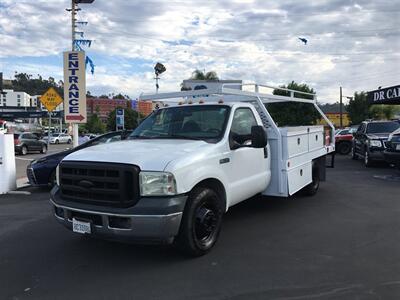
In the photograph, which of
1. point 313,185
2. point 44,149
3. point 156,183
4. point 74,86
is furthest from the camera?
point 44,149

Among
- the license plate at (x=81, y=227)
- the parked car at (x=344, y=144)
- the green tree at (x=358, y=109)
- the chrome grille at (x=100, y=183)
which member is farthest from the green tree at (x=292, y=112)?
the green tree at (x=358, y=109)

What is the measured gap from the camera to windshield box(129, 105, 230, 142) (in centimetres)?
600

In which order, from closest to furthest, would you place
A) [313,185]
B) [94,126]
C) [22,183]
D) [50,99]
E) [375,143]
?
[313,185]
[22,183]
[375,143]
[50,99]
[94,126]

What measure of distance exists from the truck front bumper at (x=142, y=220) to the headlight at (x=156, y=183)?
0.06 meters

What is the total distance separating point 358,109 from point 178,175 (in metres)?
80.9

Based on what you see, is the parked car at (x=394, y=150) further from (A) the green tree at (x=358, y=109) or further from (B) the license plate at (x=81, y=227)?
(A) the green tree at (x=358, y=109)

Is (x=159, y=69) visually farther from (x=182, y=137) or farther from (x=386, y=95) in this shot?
(x=182, y=137)

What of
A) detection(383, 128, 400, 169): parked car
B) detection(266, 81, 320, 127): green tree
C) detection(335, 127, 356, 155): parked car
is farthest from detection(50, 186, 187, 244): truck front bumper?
detection(335, 127, 356, 155): parked car

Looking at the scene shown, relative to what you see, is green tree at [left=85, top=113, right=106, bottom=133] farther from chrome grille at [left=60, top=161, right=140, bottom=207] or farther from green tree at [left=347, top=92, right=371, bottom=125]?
chrome grille at [left=60, top=161, right=140, bottom=207]

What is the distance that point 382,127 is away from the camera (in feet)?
55.8

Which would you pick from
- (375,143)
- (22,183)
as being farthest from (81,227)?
(375,143)

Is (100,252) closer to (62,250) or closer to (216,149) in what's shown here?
(62,250)

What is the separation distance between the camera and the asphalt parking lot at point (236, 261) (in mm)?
4270

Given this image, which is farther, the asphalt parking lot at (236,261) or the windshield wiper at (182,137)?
the windshield wiper at (182,137)
